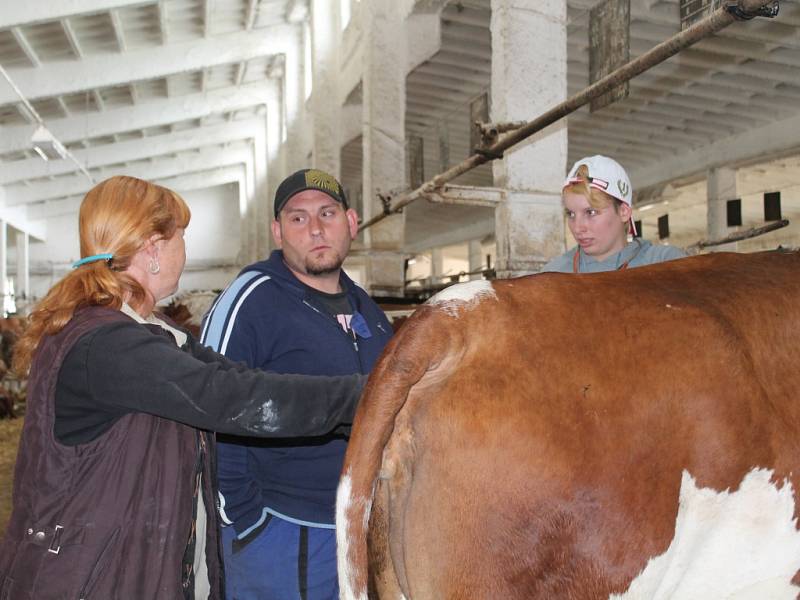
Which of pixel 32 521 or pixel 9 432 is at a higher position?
pixel 32 521

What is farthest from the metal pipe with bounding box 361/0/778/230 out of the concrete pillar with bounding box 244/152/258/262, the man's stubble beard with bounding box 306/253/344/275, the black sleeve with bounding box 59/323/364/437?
the concrete pillar with bounding box 244/152/258/262

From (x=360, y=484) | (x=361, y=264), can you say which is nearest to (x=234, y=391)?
(x=360, y=484)

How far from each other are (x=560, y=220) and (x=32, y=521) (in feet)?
15.9

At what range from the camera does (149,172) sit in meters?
27.2

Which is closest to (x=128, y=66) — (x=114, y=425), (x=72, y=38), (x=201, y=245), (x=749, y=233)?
(x=72, y=38)

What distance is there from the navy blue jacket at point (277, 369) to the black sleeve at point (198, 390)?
574 mm

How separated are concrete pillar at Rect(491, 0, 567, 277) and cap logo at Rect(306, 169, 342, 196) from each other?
10.5ft

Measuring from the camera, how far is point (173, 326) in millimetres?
1921

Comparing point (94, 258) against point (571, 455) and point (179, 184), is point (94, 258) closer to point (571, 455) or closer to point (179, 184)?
point (571, 455)

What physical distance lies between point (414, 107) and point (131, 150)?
1210 cm

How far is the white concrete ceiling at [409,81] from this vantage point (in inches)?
456

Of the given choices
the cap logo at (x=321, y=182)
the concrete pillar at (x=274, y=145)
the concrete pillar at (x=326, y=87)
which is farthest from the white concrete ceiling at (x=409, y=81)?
the cap logo at (x=321, y=182)

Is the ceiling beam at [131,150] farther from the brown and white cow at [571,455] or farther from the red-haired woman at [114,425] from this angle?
the brown and white cow at [571,455]

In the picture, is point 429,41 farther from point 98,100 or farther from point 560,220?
point 98,100
